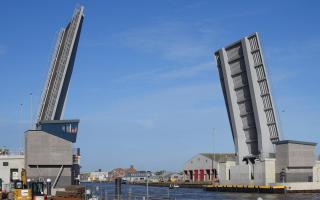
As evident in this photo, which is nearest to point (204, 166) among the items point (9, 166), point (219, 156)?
point (219, 156)

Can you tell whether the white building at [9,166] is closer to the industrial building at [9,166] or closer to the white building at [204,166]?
the industrial building at [9,166]

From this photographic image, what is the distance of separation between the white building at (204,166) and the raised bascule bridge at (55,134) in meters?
56.4

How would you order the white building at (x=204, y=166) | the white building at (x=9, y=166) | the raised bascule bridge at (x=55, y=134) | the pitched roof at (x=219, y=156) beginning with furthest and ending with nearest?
the white building at (x=204, y=166) < the pitched roof at (x=219, y=156) < the white building at (x=9, y=166) < the raised bascule bridge at (x=55, y=134)

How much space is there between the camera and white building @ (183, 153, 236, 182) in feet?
368

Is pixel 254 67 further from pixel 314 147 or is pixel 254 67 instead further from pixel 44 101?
pixel 44 101

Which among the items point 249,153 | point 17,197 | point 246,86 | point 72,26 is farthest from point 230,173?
point 17,197

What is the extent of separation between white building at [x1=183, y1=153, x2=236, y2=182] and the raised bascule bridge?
5636cm

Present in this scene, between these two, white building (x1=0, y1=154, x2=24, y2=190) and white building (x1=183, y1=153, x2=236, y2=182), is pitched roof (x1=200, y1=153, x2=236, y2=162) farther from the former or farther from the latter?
white building (x1=0, y1=154, x2=24, y2=190)

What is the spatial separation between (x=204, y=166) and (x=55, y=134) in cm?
6466

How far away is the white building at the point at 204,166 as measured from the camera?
368ft

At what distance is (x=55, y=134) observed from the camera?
182ft

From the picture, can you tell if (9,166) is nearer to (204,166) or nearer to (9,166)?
(9,166)

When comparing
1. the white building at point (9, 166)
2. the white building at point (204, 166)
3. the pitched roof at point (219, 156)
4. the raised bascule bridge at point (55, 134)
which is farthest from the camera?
the white building at point (204, 166)

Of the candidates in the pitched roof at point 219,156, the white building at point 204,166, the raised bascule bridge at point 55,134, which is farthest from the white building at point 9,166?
the pitched roof at point 219,156
